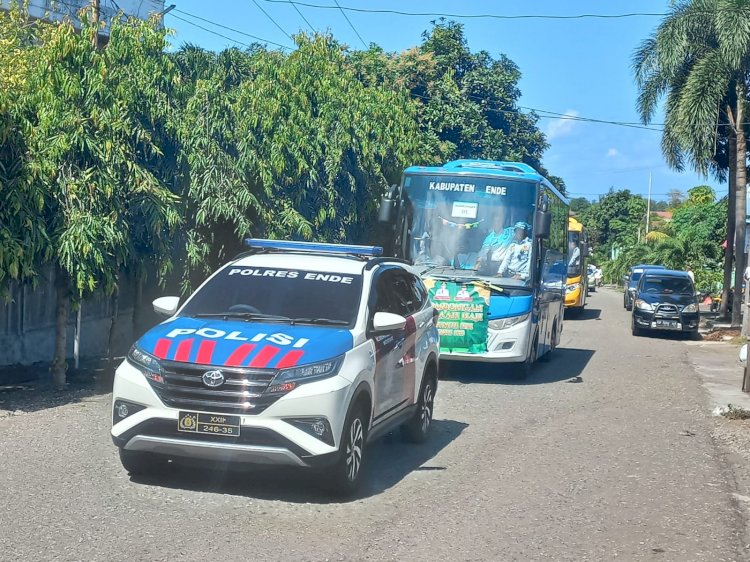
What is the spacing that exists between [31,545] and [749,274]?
1815 cm

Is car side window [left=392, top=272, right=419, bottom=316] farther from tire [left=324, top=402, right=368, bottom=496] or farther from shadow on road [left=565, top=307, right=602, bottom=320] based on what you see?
shadow on road [left=565, top=307, right=602, bottom=320]

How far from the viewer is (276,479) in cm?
823

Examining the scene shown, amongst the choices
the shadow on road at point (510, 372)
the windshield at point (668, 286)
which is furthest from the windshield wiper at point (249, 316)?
the windshield at point (668, 286)

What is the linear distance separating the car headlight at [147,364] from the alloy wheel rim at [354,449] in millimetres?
1474

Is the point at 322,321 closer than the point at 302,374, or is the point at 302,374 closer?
the point at 302,374

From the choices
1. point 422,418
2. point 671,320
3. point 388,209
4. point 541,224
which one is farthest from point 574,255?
point 422,418

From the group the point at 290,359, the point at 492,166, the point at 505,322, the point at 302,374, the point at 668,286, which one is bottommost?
the point at 505,322

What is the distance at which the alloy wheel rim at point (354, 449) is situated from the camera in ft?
24.9

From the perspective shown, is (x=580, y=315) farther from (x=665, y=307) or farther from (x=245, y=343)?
(x=245, y=343)

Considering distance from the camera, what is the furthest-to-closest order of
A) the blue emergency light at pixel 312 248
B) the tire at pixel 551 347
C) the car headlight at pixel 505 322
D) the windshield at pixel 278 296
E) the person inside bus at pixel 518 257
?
the tire at pixel 551 347
the person inside bus at pixel 518 257
the car headlight at pixel 505 322
the blue emergency light at pixel 312 248
the windshield at pixel 278 296

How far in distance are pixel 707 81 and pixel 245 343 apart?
1037 inches

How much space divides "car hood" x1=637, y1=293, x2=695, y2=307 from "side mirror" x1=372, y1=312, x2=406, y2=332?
20452 mm

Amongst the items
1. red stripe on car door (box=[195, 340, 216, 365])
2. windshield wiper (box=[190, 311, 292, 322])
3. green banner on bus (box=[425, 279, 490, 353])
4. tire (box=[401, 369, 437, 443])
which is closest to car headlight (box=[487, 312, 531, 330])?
green banner on bus (box=[425, 279, 490, 353])

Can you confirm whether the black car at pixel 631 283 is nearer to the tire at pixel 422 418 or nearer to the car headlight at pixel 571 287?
the car headlight at pixel 571 287
